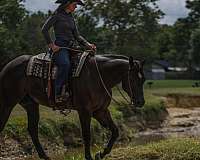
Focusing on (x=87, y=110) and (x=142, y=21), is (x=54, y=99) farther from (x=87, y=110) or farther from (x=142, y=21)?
(x=142, y=21)

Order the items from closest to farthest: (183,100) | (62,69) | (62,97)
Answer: (62,69)
(62,97)
(183,100)

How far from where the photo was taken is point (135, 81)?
946 centimetres

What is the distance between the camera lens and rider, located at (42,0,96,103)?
962 centimetres

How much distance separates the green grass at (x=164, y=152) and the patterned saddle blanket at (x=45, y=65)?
5.79 feet

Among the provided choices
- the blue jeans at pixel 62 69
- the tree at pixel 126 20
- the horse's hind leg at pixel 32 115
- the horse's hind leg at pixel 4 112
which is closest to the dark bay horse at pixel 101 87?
the blue jeans at pixel 62 69

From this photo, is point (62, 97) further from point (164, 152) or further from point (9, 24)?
point (9, 24)

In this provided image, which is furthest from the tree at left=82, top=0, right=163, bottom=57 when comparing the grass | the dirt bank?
the dirt bank

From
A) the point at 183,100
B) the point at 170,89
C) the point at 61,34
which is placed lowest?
the point at 170,89

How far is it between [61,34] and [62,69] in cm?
78

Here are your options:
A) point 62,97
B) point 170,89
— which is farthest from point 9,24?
point 62,97

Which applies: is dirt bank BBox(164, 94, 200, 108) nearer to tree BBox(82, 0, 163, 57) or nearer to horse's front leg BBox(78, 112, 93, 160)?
tree BBox(82, 0, 163, 57)

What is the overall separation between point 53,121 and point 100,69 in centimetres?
775

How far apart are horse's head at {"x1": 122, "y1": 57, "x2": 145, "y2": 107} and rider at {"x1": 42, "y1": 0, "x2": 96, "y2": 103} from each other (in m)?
0.96

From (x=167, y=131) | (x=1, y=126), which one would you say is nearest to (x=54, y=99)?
(x=1, y=126)
